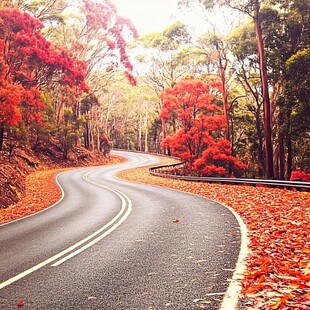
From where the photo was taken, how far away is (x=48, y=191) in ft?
75.8

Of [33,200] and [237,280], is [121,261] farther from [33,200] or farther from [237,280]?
[33,200]

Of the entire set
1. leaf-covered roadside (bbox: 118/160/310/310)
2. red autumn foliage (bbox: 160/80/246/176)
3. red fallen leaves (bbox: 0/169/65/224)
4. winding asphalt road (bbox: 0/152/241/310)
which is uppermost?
red autumn foliage (bbox: 160/80/246/176)

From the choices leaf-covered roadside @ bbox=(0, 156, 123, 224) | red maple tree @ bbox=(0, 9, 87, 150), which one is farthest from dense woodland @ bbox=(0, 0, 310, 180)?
leaf-covered roadside @ bbox=(0, 156, 123, 224)

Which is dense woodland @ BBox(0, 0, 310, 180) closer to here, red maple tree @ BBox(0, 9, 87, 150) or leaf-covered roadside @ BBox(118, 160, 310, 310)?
red maple tree @ BBox(0, 9, 87, 150)

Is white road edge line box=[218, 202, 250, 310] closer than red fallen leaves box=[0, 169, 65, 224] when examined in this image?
Yes

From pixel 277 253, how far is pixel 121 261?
2.86 metres

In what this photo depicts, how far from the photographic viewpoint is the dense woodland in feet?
77.6

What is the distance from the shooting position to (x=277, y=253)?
6477 millimetres

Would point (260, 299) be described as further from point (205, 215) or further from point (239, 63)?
point (239, 63)

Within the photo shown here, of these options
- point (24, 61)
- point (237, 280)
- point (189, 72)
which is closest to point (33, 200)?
point (24, 61)

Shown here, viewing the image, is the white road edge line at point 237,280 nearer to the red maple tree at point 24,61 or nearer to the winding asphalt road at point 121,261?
the winding asphalt road at point 121,261

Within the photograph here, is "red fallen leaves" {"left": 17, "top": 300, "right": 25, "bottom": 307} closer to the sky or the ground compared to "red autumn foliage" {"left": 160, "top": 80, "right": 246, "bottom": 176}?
closer to the ground

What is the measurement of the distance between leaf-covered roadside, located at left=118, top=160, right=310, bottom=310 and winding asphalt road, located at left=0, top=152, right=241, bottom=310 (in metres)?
0.39

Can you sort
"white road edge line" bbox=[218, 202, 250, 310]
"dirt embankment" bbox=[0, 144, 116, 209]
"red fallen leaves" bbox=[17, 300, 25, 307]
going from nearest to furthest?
1. "white road edge line" bbox=[218, 202, 250, 310]
2. "red fallen leaves" bbox=[17, 300, 25, 307]
3. "dirt embankment" bbox=[0, 144, 116, 209]
